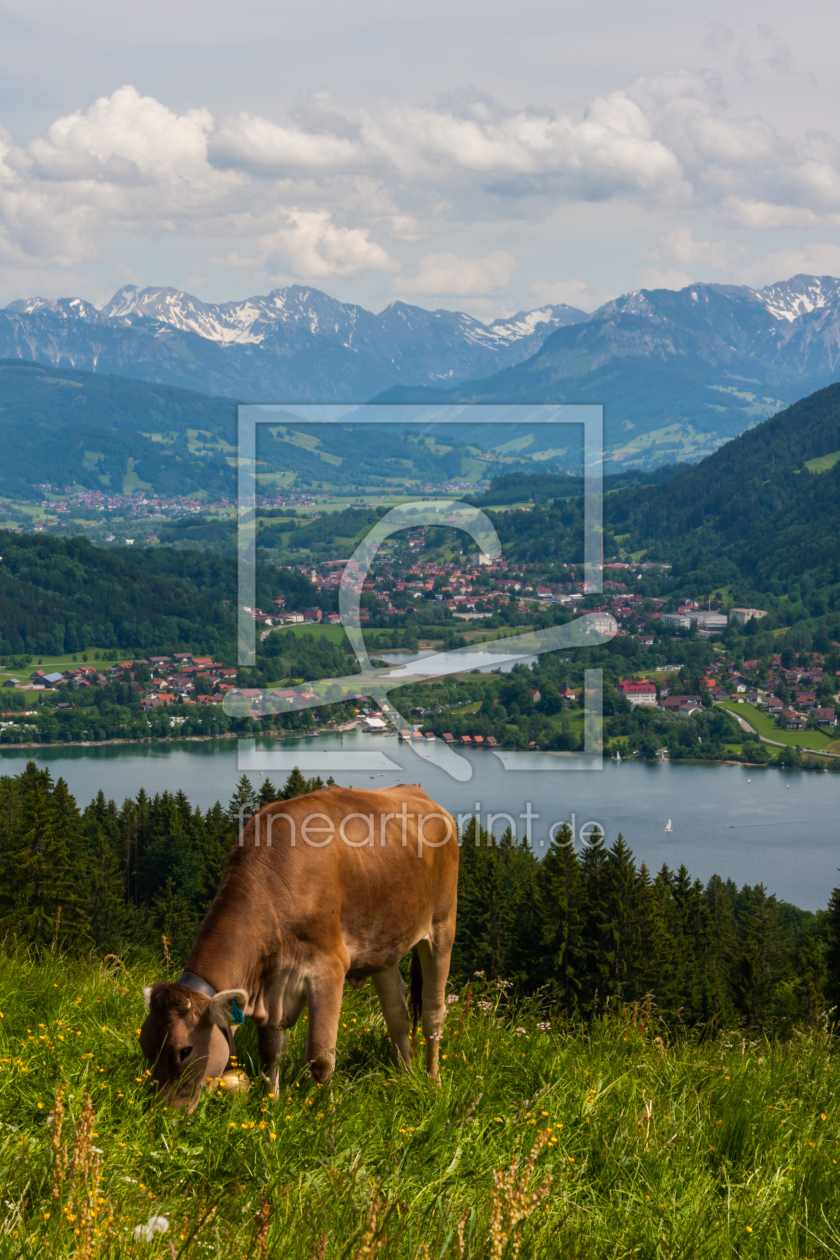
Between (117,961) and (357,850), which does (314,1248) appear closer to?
(357,850)

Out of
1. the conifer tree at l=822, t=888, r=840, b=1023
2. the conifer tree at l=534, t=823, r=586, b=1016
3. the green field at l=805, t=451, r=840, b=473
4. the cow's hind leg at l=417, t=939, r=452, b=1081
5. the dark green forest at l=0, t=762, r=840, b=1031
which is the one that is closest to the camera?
the cow's hind leg at l=417, t=939, r=452, b=1081

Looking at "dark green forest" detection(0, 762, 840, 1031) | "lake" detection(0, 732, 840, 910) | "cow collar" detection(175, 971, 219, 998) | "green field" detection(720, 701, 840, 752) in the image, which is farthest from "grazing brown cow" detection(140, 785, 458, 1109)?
"green field" detection(720, 701, 840, 752)

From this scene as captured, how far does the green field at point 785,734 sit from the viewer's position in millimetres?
71062

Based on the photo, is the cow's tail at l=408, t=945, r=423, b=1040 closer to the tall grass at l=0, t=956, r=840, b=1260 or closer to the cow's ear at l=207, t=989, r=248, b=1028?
the tall grass at l=0, t=956, r=840, b=1260

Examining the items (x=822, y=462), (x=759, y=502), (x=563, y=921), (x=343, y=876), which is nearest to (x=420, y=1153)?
(x=343, y=876)

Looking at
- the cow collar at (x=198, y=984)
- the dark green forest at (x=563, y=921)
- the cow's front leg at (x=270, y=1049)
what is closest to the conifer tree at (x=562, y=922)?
the dark green forest at (x=563, y=921)

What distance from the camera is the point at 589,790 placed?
55.4 metres

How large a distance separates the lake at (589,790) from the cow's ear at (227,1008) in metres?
34.7

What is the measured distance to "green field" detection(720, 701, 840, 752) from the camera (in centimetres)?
7106

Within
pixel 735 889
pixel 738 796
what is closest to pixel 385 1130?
pixel 735 889

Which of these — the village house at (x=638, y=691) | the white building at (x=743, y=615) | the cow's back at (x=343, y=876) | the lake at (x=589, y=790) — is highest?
the white building at (x=743, y=615)

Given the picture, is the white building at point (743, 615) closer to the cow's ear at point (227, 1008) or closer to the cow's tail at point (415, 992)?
the cow's tail at point (415, 992)

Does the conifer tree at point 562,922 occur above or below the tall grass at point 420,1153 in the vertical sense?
below

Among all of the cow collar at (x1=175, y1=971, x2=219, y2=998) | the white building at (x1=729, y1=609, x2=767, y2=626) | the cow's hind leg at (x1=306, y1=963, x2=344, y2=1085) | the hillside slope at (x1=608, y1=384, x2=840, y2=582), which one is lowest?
the cow's hind leg at (x1=306, y1=963, x2=344, y2=1085)
